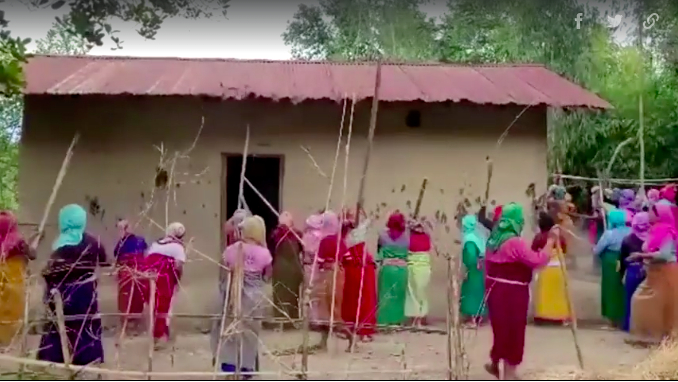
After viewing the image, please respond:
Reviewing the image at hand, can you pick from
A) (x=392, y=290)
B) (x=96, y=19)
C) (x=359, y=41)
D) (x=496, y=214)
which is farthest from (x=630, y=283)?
(x=359, y=41)

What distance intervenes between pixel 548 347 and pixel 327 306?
6.12ft

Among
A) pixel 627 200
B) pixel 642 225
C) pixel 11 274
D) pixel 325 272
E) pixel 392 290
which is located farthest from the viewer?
pixel 627 200

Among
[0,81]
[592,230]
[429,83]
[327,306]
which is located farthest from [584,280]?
[0,81]

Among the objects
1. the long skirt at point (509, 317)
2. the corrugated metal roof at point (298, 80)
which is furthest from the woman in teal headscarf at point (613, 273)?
the long skirt at point (509, 317)

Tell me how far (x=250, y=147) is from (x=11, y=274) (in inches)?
113

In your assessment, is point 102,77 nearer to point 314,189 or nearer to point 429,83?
point 314,189

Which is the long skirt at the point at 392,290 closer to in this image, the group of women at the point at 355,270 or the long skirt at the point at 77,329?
the group of women at the point at 355,270

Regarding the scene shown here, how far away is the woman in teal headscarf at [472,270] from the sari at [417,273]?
35 centimetres

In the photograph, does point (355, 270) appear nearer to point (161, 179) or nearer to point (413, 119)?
point (413, 119)

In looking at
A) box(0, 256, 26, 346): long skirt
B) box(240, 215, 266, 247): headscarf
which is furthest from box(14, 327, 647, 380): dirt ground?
box(240, 215, 266, 247): headscarf

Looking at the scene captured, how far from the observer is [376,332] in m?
Result: 7.28

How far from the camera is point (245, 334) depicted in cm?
522

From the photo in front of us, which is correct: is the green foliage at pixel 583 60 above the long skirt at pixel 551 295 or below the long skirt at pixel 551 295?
above

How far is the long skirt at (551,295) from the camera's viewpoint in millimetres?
7840
